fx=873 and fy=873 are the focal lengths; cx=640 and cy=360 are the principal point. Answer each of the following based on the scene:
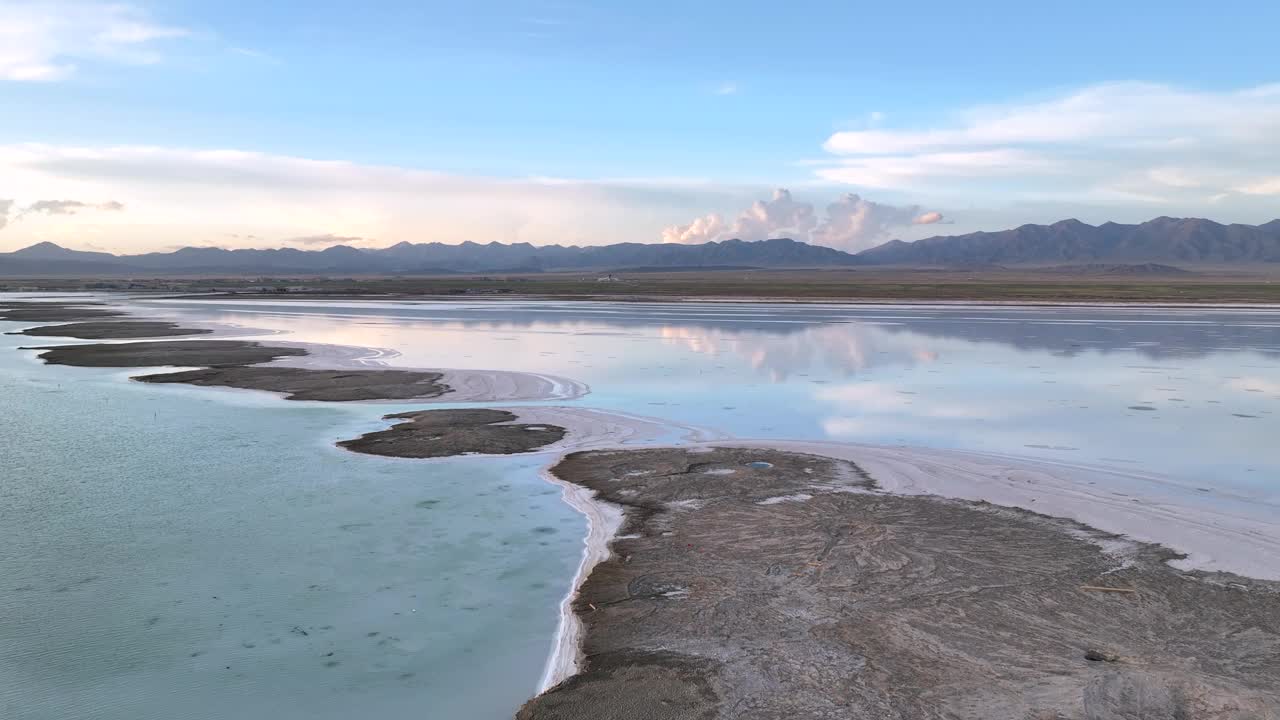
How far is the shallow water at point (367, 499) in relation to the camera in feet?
22.3

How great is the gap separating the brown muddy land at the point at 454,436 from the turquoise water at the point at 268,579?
2.12ft

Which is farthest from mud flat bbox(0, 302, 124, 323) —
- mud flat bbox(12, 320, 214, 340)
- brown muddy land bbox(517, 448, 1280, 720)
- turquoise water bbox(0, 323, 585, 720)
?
brown muddy land bbox(517, 448, 1280, 720)

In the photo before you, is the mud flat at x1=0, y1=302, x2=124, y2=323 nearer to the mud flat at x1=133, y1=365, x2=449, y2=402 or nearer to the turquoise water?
the mud flat at x1=133, y1=365, x2=449, y2=402

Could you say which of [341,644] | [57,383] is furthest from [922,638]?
[57,383]

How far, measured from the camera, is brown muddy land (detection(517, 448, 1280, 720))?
606 cm

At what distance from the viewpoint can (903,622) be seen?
24.2 feet

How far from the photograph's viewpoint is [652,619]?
24.7 feet

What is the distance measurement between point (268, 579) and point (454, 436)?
22.0 feet

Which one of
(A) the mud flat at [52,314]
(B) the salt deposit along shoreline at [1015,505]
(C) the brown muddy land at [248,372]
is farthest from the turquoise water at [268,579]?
(A) the mud flat at [52,314]

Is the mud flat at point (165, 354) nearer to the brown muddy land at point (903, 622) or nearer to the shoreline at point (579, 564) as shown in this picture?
the shoreline at point (579, 564)

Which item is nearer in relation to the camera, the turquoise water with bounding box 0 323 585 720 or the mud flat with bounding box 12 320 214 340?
the turquoise water with bounding box 0 323 585 720

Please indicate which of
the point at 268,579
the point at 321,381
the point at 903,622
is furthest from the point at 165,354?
the point at 903,622

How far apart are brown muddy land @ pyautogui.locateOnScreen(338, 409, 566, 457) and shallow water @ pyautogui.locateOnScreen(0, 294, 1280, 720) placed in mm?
652

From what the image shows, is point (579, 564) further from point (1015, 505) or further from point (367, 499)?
point (1015, 505)
